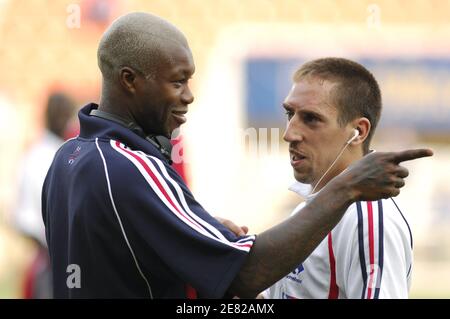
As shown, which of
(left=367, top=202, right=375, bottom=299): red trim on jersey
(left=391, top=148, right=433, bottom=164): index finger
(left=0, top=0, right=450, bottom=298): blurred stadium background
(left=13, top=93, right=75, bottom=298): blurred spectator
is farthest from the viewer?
(left=0, top=0, right=450, bottom=298): blurred stadium background

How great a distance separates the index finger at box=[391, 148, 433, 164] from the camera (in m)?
2.45

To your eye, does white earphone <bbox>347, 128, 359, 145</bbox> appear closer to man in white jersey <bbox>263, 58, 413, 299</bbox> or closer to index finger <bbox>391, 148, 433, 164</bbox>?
man in white jersey <bbox>263, 58, 413, 299</bbox>

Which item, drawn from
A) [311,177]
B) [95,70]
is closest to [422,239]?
[95,70]

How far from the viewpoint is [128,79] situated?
2.96 m

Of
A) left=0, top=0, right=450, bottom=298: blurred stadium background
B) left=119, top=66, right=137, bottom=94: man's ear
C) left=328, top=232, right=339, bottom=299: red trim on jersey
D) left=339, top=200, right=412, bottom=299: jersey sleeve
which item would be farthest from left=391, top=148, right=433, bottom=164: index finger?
left=0, top=0, right=450, bottom=298: blurred stadium background

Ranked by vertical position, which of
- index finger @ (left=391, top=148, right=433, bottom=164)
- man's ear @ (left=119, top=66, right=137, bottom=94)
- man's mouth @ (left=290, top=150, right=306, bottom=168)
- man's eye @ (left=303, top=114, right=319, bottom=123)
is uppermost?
man's ear @ (left=119, top=66, right=137, bottom=94)

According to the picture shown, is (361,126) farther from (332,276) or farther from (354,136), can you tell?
(332,276)

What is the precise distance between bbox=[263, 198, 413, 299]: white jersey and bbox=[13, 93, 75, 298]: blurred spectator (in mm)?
3758

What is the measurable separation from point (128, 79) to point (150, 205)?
48 centimetres

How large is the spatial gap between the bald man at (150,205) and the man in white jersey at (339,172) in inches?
14.8

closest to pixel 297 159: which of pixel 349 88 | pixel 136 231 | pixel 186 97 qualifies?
pixel 349 88

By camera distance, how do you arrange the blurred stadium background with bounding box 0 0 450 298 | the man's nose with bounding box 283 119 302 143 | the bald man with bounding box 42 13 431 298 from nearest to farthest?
the bald man with bounding box 42 13 431 298
the man's nose with bounding box 283 119 302 143
the blurred stadium background with bounding box 0 0 450 298

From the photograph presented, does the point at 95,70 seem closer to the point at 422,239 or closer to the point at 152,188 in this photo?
the point at 422,239

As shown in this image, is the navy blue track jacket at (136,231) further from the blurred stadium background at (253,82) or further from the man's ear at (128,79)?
the blurred stadium background at (253,82)
